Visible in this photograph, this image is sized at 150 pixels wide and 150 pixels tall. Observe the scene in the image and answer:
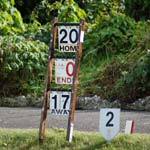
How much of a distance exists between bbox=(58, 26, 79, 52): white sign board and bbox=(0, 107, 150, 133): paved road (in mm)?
1540

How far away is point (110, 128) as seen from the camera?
702 cm

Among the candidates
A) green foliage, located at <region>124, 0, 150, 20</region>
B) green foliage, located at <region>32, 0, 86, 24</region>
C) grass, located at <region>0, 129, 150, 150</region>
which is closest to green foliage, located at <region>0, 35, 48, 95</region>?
green foliage, located at <region>32, 0, 86, 24</region>

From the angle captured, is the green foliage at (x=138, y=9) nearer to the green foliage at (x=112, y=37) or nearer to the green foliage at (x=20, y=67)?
the green foliage at (x=112, y=37)

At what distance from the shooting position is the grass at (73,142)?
699 cm

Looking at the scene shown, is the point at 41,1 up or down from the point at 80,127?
up

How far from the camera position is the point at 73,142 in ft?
23.5

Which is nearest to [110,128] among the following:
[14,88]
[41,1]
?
[14,88]

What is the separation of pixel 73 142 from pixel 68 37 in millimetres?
1181

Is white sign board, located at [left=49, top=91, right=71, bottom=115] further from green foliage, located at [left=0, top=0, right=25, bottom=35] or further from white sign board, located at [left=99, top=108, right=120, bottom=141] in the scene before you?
green foliage, located at [left=0, top=0, right=25, bottom=35]

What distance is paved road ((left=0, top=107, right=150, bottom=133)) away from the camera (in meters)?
8.61

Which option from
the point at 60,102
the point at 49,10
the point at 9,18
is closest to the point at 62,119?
the point at 60,102

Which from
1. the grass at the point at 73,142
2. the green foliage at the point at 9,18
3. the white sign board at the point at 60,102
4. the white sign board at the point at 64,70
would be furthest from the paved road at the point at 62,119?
the green foliage at the point at 9,18

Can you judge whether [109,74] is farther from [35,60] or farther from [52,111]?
[52,111]

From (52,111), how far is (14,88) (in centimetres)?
475
